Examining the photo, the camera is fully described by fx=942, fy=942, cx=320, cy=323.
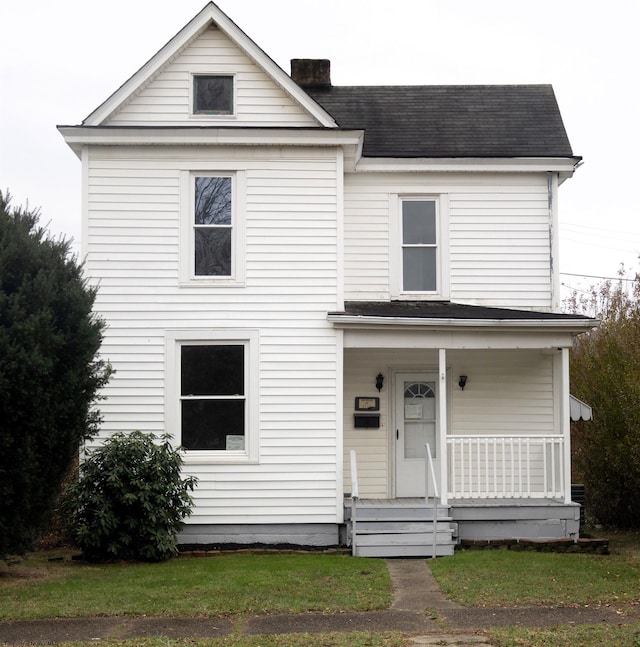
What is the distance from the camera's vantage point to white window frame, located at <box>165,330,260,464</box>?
14.0m

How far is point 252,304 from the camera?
14.3 m

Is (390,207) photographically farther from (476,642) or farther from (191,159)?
(476,642)

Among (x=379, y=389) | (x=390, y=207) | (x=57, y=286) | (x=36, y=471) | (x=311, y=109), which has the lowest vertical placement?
(x=36, y=471)

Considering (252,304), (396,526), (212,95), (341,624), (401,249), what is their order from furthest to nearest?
(401,249)
(212,95)
(252,304)
(396,526)
(341,624)

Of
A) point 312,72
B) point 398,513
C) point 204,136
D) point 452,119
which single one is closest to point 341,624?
point 398,513

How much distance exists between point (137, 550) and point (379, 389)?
15.7 ft

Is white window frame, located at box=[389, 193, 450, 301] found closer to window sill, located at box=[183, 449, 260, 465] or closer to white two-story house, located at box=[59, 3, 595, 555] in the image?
white two-story house, located at box=[59, 3, 595, 555]

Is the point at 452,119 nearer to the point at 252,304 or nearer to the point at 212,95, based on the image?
the point at 212,95

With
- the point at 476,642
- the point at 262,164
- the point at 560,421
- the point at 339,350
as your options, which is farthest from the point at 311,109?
the point at 476,642

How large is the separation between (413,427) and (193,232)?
16.0 feet

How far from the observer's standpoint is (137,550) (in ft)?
42.7

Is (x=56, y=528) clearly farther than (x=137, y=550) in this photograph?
Yes

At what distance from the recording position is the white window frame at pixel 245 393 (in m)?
14.0

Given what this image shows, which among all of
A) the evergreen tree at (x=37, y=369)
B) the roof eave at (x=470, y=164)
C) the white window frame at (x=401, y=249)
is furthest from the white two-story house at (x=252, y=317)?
the evergreen tree at (x=37, y=369)
